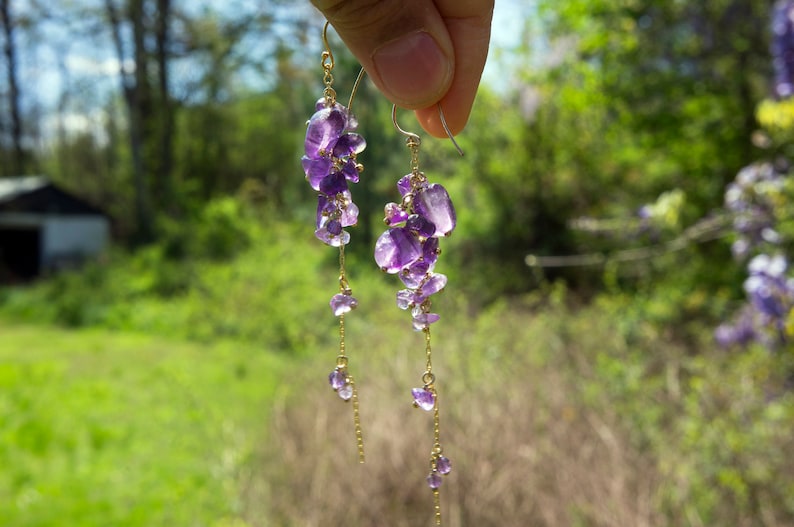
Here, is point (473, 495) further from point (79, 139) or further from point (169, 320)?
point (79, 139)

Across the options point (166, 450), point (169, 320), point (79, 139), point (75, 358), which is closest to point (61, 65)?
point (79, 139)

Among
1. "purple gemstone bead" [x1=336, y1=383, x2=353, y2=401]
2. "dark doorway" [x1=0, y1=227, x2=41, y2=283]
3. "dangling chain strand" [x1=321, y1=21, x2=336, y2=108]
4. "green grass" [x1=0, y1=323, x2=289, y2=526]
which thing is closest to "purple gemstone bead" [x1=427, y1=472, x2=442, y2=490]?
"purple gemstone bead" [x1=336, y1=383, x2=353, y2=401]

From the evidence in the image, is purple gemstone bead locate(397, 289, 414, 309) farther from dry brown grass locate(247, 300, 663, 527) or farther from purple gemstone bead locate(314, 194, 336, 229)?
dry brown grass locate(247, 300, 663, 527)

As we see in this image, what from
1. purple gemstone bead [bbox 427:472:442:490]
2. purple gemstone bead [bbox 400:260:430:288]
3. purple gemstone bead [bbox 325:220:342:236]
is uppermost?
purple gemstone bead [bbox 325:220:342:236]

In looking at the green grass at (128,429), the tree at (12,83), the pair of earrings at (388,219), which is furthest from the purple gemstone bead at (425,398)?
the tree at (12,83)

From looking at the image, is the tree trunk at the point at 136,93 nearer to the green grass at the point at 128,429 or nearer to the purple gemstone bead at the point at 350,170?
the green grass at the point at 128,429

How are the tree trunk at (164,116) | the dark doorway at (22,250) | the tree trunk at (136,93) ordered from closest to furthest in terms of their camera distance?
the tree trunk at (136,93)
the dark doorway at (22,250)
the tree trunk at (164,116)
